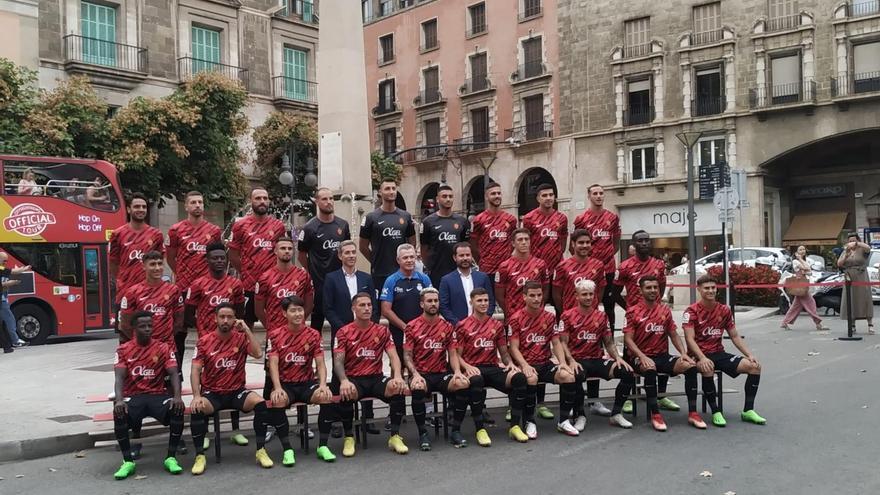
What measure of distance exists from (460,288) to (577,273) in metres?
1.46

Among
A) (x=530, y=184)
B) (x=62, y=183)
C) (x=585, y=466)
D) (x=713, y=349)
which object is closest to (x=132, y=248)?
(x=585, y=466)

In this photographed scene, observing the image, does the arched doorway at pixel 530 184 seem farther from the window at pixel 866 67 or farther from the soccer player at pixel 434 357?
the soccer player at pixel 434 357

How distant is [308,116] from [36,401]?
24.7 m

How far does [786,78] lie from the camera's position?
36719 millimetres

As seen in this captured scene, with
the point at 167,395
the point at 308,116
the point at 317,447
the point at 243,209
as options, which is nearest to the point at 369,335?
the point at 317,447

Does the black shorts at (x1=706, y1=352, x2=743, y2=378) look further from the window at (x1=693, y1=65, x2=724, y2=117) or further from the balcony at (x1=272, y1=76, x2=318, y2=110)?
the window at (x1=693, y1=65, x2=724, y2=117)

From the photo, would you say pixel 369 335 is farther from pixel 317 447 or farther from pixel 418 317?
pixel 317 447

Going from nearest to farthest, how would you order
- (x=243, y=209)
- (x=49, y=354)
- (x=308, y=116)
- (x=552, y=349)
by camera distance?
(x=552, y=349) < (x=49, y=354) < (x=243, y=209) < (x=308, y=116)

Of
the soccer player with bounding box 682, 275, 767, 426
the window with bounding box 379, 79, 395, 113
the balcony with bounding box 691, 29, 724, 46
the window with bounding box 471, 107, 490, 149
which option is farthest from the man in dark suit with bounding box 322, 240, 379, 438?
the window with bounding box 379, 79, 395, 113

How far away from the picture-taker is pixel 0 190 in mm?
17391

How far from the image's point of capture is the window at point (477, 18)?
154 feet

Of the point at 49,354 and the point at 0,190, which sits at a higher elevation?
the point at 0,190

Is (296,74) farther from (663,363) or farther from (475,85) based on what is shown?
(663,363)

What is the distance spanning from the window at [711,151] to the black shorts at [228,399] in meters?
34.4
